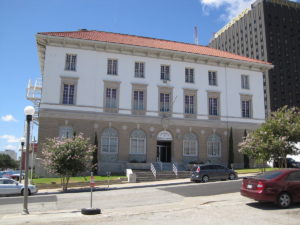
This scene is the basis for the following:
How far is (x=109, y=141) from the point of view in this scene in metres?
31.7

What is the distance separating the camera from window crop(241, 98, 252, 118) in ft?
122

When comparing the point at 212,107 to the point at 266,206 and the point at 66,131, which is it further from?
the point at 266,206

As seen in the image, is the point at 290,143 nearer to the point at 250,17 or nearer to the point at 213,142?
the point at 213,142

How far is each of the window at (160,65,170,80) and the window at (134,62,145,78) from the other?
2148 millimetres

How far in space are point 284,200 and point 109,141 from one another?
73.6 feet

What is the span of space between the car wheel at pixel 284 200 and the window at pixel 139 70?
2442cm

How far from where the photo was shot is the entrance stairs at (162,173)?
27766 millimetres

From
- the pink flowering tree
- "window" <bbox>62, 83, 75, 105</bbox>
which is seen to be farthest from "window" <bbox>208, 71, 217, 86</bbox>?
the pink flowering tree

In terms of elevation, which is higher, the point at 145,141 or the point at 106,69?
the point at 106,69

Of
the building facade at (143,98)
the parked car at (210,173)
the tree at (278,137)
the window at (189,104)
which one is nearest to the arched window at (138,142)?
the building facade at (143,98)

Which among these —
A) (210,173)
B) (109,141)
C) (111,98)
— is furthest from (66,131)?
(210,173)

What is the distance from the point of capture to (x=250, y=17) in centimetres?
11619

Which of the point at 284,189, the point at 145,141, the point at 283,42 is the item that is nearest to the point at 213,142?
the point at 145,141

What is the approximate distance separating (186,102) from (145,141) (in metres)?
6.67
